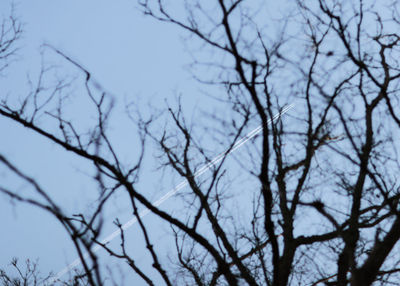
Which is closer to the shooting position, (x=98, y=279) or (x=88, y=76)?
(x=98, y=279)

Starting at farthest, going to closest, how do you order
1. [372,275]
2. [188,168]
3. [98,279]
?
[188,168] < [372,275] < [98,279]

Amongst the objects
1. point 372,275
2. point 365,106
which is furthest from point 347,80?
point 372,275

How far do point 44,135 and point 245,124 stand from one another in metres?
2.16

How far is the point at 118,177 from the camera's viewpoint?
4211 mm

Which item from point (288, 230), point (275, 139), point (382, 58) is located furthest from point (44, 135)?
point (382, 58)

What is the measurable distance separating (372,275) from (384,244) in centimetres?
68

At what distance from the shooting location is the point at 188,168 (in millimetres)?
5840

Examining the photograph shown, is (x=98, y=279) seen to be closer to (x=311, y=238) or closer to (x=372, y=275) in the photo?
(x=372, y=275)

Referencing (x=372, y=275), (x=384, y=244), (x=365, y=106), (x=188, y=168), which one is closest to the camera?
(x=372, y=275)

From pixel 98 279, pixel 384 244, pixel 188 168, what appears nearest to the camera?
pixel 98 279

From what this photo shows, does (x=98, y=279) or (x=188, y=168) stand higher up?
(x=188, y=168)

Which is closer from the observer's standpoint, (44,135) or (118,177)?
(118,177)

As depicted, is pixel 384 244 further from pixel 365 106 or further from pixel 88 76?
pixel 88 76

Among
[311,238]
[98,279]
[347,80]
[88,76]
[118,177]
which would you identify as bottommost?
[98,279]
